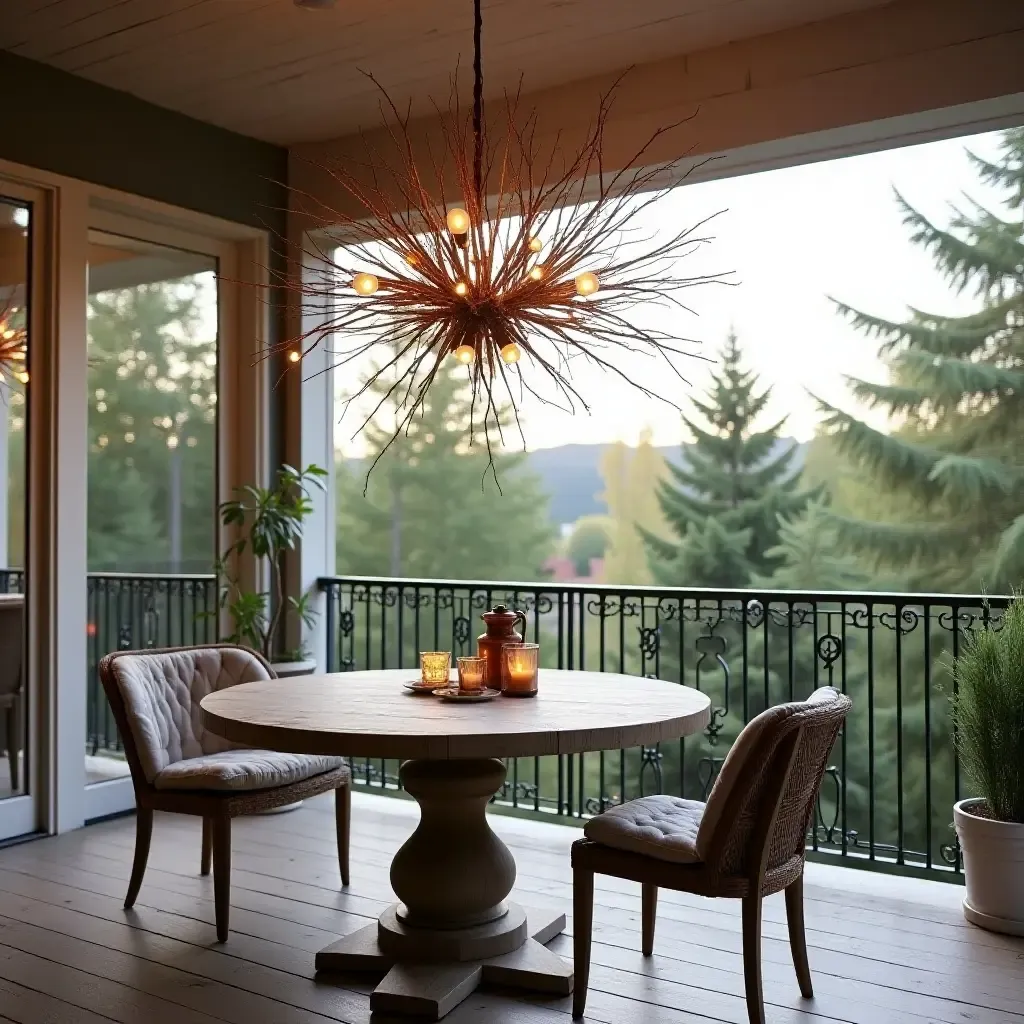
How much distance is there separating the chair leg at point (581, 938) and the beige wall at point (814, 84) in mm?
2117

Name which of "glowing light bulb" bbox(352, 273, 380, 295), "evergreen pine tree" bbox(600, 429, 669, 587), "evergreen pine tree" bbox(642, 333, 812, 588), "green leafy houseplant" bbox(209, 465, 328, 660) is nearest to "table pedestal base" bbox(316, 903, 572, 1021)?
"glowing light bulb" bbox(352, 273, 380, 295)

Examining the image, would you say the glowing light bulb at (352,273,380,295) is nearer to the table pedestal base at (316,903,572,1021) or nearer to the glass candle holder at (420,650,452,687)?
the glass candle holder at (420,650,452,687)

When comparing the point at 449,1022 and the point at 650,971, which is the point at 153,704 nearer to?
the point at 449,1022

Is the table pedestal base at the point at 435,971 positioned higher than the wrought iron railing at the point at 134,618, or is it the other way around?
the wrought iron railing at the point at 134,618

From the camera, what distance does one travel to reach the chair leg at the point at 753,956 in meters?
2.36

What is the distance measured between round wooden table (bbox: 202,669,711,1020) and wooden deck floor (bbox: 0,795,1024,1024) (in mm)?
69

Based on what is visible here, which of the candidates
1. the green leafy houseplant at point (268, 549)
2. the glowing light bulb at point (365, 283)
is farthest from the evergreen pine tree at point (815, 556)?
the glowing light bulb at point (365, 283)

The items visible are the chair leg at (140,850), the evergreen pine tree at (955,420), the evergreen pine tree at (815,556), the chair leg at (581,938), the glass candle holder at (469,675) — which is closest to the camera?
the chair leg at (581,938)

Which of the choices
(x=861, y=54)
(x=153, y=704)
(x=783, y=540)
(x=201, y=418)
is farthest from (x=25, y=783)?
(x=783, y=540)

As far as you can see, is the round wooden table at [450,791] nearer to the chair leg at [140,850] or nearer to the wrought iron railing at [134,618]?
the chair leg at [140,850]

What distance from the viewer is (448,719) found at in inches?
97.1

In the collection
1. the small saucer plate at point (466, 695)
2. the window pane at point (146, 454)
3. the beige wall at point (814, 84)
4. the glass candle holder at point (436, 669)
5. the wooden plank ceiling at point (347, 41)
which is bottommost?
the small saucer plate at point (466, 695)

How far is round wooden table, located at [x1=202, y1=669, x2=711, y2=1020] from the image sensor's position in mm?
→ 2395

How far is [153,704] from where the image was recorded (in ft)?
11.1
